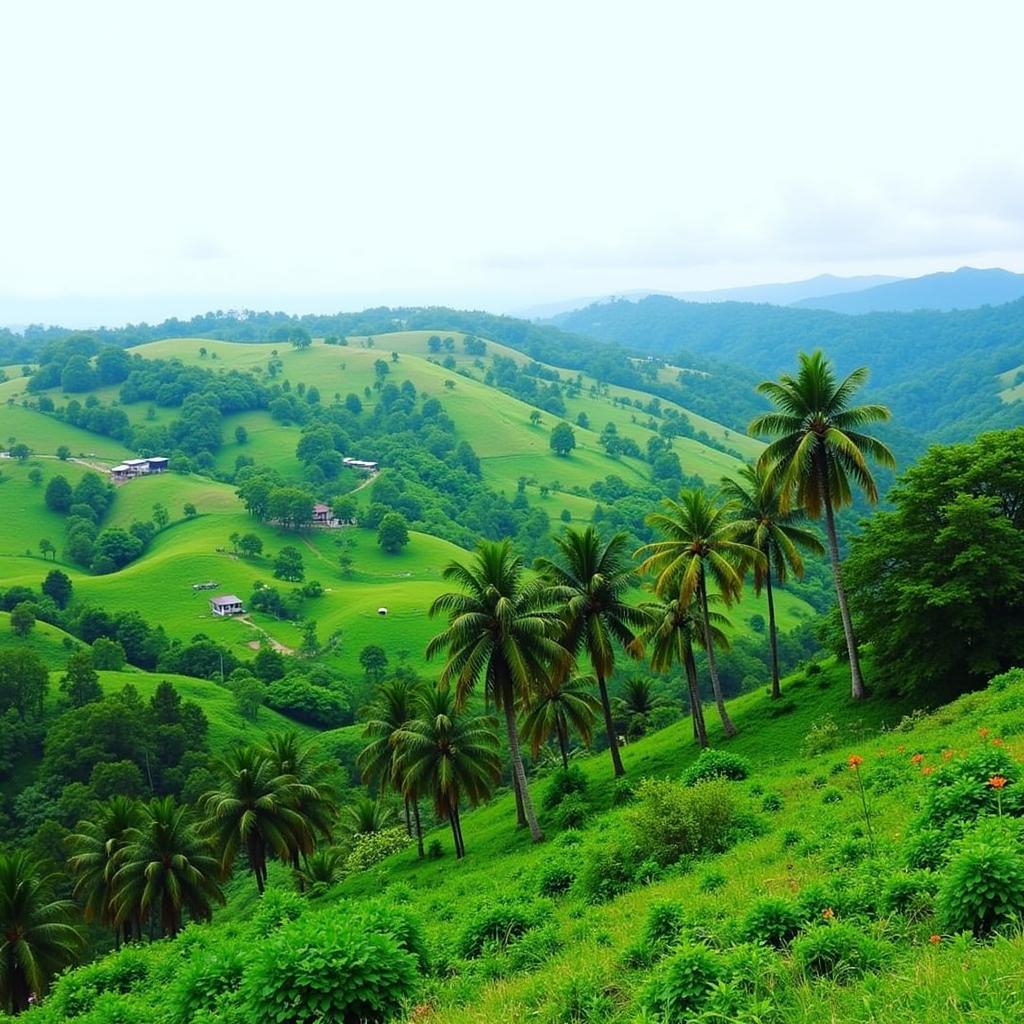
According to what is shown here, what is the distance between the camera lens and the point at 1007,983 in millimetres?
8281

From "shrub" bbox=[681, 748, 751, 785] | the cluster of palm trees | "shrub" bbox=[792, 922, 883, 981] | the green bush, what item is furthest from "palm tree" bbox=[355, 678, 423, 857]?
"shrub" bbox=[792, 922, 883, 981]

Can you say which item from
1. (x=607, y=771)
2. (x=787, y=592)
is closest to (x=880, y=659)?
(x=607, y=771)

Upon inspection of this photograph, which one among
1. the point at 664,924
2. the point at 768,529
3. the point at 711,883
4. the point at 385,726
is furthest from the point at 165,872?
the point at 768,529

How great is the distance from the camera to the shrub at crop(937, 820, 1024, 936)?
33.2ft

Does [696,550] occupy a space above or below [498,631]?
above

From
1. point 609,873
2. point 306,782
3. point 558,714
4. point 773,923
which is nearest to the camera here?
point 773,923

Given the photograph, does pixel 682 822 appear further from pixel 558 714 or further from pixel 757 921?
pixel 558 714

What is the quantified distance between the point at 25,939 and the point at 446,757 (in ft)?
59.1

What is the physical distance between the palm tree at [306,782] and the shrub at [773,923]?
33.5m

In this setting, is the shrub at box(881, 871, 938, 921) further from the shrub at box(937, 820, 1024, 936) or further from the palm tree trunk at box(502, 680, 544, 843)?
the palm tree trunk at box(502, 680, 544, 843)

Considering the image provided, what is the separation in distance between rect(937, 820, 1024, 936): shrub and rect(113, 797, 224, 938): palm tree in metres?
34.6

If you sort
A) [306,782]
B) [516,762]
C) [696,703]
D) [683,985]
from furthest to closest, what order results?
[306,782], [696,703], [516,762], [683,985]

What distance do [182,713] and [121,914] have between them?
168 ft

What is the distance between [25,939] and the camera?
3130 centimetres
